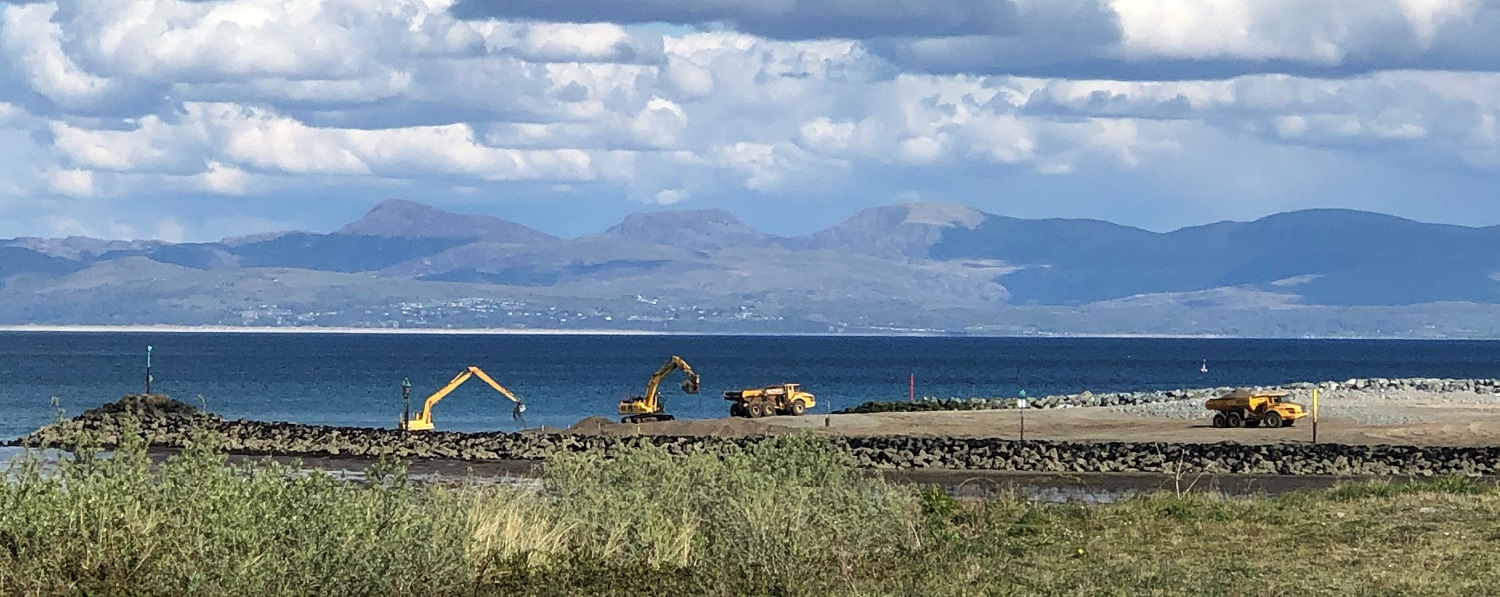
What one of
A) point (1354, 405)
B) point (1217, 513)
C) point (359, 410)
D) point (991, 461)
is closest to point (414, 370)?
point (359, 410)

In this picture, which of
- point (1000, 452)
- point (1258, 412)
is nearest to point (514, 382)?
point (1258, 412)

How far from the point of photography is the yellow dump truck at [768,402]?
163 ft

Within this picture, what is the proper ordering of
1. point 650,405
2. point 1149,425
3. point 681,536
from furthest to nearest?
point 650,405
point 1149,425
point 681,536

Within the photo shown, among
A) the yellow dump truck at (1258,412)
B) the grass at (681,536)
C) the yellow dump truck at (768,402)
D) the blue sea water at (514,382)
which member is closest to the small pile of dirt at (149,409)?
the blue sea water at (514,382)

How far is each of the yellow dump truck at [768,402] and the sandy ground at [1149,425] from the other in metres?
2.20

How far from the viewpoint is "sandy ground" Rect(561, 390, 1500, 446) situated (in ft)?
133

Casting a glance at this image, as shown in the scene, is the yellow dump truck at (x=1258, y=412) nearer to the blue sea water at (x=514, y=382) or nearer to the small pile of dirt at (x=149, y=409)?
the blue sea water at (x=514, y=382)

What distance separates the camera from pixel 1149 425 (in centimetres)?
4491

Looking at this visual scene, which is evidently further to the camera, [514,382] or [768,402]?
[514,382]

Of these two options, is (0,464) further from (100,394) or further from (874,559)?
(100,394)

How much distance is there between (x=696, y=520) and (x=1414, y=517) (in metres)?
6.53

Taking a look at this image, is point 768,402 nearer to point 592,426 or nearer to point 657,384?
point 657,384

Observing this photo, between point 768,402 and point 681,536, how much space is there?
35650 millimetres

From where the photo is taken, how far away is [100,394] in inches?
3287
